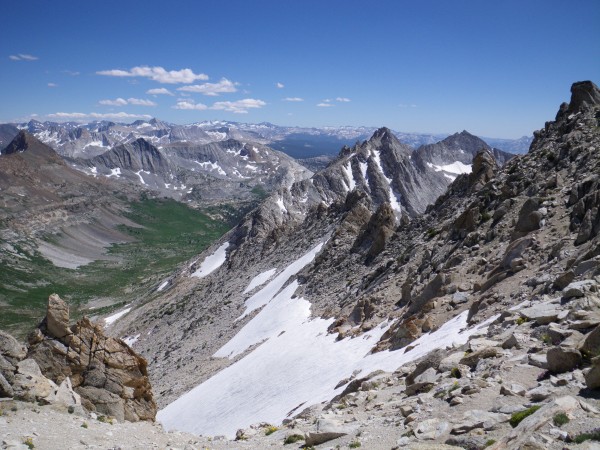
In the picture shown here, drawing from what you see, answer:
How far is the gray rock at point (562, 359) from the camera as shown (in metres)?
13.4

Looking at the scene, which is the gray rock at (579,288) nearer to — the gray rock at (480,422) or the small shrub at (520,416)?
the small shrub at (520,416)

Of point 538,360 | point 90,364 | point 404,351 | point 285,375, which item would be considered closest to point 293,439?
point 538,360

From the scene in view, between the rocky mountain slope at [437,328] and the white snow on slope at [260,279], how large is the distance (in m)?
2.87

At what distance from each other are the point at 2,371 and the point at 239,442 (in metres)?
10.7

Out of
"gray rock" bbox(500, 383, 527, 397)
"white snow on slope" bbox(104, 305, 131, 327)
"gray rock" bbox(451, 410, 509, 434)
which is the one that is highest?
"gray rock" bbox(500, 383, 527, 397)

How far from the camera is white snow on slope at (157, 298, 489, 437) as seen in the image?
84.8 ft

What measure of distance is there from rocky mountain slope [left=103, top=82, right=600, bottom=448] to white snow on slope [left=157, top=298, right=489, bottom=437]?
161 millimetres

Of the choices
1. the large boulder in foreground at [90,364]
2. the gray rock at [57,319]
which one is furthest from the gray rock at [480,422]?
the gray rock at [57,319]

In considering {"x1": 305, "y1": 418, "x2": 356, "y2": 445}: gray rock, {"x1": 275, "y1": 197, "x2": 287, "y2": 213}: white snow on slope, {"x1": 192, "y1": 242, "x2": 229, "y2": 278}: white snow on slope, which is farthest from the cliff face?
{"x1": 275, "y1": 197, "x2": 287, "y2": 213}: white snow on slope

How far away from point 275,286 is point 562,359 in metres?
57.7

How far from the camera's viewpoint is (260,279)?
80000 mm

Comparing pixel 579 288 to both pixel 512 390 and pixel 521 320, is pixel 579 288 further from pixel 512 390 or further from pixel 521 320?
pixel 512 390

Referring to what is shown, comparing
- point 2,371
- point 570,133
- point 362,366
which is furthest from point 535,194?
point 2,371

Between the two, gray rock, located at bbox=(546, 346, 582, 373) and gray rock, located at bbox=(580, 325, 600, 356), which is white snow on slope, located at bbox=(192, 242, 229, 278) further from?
gray rock, located at bbox=(580, 325, 600, 356)
